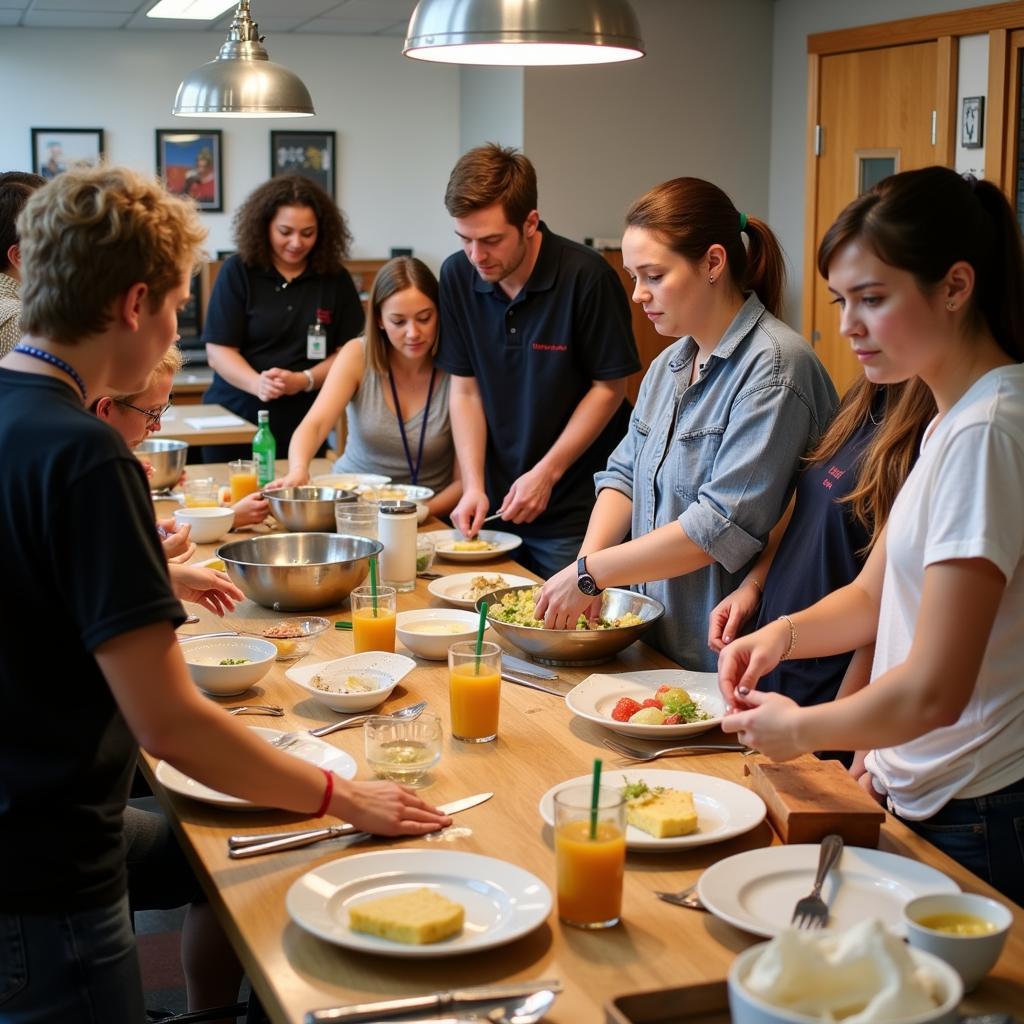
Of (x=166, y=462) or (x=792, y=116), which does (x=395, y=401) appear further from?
(x=792, y=116)

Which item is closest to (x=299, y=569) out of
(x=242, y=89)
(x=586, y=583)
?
(x=586, y=583)

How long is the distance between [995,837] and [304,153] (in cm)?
803

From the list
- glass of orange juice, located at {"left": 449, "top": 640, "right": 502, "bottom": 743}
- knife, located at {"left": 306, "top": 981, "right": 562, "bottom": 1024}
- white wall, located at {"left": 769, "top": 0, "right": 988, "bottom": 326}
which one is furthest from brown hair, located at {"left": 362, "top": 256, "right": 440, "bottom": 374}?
white wall, located at {"left": 769, "top": 0, "right": 988, "bottom": 326}

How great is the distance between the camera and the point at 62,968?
1451 mm

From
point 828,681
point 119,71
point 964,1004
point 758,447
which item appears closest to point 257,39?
point 758,447

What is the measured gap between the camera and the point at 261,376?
4.86 m

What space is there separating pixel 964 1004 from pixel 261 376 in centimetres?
398

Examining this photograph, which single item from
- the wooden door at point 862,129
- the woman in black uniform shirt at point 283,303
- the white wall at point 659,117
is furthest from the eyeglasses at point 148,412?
the white wall at point 659,117

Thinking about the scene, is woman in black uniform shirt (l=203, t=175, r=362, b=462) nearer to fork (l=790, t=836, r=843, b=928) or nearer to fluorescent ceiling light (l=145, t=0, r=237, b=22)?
fluorescent ceiling light (l=145, t=0, r=237, b=22)

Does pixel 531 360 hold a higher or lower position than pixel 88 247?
lower

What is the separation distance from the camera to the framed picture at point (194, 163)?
8602mm

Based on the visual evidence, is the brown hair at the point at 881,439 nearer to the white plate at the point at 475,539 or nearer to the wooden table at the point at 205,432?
the white plate at the point at 475,539

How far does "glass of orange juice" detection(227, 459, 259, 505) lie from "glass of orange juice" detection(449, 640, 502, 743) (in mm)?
1853

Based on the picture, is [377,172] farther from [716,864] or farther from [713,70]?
[716,864]
